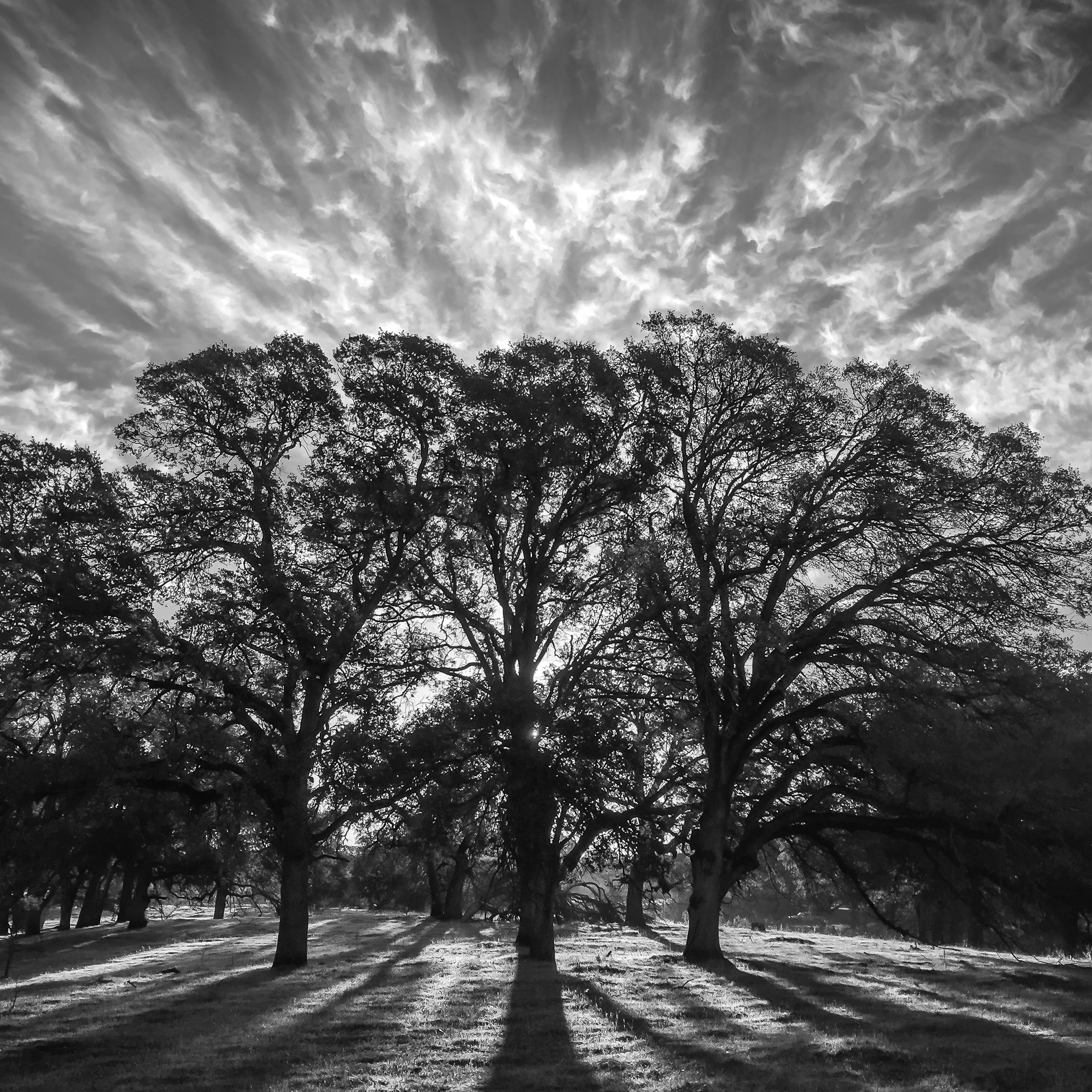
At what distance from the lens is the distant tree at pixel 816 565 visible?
22984 millimetres

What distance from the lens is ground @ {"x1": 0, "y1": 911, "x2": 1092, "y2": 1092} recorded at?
1069 cm

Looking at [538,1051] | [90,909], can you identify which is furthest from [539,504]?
[90,909]

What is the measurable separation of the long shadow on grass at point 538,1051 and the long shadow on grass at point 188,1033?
284cm

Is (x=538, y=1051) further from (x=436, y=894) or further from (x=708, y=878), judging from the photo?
(x=436, y=894)

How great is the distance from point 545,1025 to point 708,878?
11.5 meters

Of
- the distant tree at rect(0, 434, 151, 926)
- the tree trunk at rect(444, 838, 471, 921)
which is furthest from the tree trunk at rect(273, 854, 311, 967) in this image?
the tree trunk at rect(444, 838, 471, 921)

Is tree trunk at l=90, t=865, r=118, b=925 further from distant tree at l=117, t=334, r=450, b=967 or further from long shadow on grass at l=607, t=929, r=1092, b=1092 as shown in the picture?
long shadow on grass at l=607, t=929, r=1092, b=1092

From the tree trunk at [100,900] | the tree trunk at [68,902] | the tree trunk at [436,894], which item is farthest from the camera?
the tree trunk at [100,900]

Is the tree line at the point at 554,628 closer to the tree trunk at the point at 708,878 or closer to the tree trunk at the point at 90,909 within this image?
the tree trunk at the point at 708,878

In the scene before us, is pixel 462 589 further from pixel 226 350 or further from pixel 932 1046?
pixel 932 1046

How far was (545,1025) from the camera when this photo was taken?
14156mm

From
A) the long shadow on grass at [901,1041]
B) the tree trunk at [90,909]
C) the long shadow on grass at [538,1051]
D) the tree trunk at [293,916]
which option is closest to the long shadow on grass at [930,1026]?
the long shadow on grass at [901,1041]

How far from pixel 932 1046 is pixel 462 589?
1516 cm

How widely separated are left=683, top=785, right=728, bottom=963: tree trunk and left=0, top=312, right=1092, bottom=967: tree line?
0.08m
